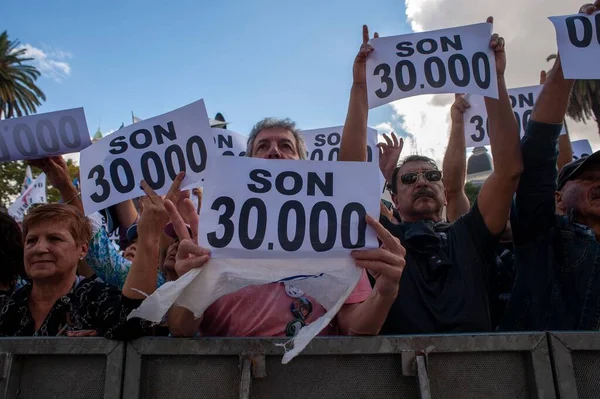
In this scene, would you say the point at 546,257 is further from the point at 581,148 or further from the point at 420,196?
the point at 581,148

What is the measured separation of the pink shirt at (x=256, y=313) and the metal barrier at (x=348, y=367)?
40cm

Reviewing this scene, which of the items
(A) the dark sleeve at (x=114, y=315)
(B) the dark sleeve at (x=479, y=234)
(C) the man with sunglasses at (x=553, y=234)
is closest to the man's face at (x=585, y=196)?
(C) the man with sunglasses at (x=553, y=234)

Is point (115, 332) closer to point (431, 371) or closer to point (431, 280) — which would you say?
point (431, 371)

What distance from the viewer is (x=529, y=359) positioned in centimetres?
153

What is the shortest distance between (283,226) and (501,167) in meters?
1.39

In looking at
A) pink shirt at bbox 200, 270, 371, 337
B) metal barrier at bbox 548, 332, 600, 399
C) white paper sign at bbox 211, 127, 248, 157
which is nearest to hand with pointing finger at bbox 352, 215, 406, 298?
pink shirt at bbox 200, 270, 371, 337

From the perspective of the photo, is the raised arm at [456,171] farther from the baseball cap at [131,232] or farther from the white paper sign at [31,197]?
the white paper sign at [31,197]

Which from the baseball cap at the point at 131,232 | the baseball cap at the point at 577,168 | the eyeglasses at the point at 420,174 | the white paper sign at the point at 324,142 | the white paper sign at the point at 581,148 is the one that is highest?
the white paper sign at the point at 581,148

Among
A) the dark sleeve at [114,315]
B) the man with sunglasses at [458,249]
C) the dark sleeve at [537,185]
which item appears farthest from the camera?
the dark sleeve at [537,185]

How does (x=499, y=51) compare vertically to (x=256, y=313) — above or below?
above

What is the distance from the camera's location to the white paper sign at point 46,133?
3.01 metres

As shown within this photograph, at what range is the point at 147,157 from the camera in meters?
2.47

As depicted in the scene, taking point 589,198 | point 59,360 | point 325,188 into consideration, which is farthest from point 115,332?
point 589,198

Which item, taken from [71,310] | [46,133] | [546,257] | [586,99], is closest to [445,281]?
[546,257]
